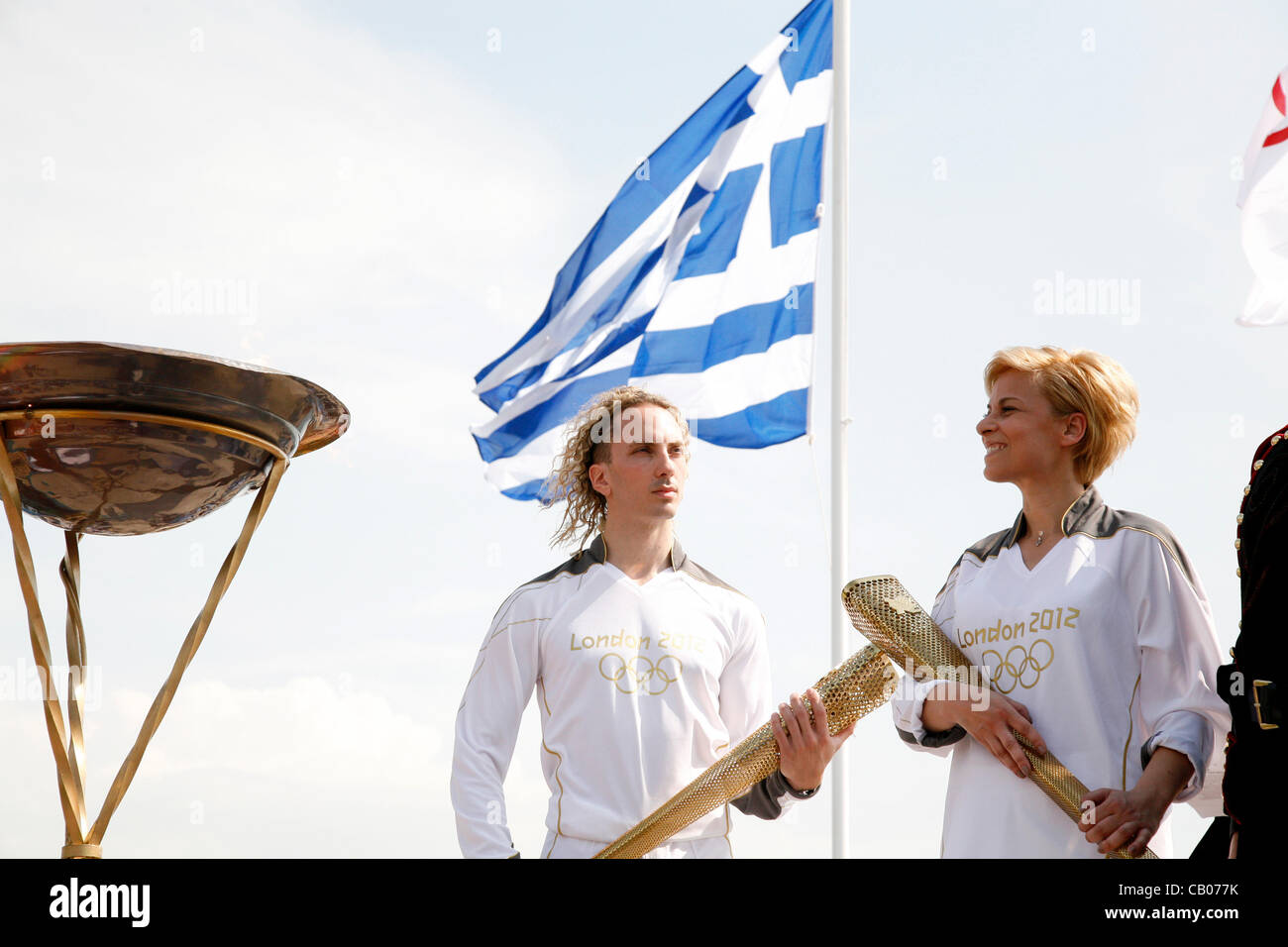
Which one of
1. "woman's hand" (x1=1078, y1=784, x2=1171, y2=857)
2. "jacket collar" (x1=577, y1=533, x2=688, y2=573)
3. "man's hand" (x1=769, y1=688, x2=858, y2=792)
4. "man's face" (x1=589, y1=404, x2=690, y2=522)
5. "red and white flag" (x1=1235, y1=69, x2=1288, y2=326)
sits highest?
"red and white flag" (x1=1235, y1=69, x2=1288, y2=326)

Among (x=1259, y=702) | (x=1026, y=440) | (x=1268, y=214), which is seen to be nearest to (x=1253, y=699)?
(x=1259, y=702)

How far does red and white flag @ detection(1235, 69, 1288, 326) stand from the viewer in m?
5.69

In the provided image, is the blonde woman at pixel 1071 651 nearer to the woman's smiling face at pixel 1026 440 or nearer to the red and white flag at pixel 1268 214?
the woman's smiling face at pixel 1026 440

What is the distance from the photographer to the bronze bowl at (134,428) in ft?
9.52

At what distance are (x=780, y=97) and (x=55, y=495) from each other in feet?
20.6

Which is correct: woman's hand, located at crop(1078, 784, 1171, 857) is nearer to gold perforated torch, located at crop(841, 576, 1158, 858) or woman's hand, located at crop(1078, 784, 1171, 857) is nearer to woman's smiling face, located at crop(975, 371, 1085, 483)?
gold perforated torch, located at crop(841, 576, 1158, 858)

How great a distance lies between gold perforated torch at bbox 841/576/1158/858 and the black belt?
881 mm

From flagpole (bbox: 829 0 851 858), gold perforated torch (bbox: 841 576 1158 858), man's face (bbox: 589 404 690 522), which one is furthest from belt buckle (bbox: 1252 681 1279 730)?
flagpole (bbox: 829 0 851 858)

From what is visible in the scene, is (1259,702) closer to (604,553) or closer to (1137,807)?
(1137,807)

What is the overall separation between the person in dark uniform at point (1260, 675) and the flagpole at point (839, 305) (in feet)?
15.1

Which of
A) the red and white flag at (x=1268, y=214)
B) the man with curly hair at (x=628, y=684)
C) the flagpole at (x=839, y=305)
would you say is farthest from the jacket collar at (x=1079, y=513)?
the flagpole at (x=839, y=305)

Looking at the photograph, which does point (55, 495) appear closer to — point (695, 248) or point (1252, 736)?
point (1252, 736)

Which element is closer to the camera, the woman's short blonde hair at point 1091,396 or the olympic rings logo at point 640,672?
the woman's short blonde hair at point 1091,396
